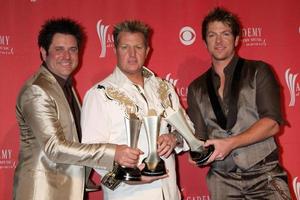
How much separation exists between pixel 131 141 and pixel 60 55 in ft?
2.10

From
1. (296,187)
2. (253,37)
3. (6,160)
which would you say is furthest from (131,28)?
(296,187)

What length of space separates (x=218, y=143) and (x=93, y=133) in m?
0.61

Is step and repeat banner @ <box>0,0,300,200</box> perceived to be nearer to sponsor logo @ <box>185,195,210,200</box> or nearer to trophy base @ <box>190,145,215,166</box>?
sponsor logo @ <box>185,195,210,200</box>

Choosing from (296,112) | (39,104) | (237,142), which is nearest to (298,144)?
(296,112)

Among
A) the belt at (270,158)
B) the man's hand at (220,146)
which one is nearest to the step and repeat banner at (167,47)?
the belt at (270,158)

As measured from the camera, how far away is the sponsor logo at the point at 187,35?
2.72m

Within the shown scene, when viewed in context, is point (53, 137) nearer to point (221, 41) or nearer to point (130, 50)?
point (130, 50)

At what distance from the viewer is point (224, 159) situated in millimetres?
2021

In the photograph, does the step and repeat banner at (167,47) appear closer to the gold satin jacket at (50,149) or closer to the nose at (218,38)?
the nose at (218,38)

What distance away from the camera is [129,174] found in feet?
5.50

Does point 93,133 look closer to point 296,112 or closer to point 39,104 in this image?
point 39,104

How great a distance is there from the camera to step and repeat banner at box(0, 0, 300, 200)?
8.48 feet

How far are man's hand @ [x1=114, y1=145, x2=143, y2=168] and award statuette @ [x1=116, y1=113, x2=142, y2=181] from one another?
0.02 metres

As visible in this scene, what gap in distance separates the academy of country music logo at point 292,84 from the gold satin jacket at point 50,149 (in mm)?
1571
